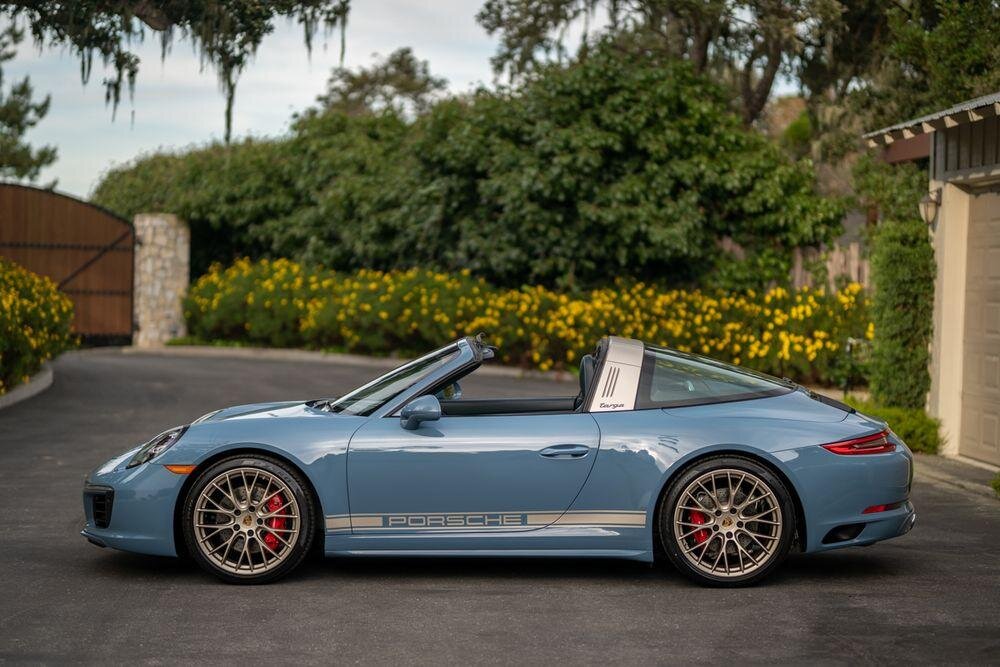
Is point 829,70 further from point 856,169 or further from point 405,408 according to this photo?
point 405,408

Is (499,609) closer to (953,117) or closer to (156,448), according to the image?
(156,448)

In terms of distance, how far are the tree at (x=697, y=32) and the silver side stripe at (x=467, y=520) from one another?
16839 millimetres

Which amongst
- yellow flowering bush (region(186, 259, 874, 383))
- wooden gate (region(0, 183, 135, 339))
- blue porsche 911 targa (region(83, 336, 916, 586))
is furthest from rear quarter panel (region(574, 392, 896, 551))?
wooden gate (region(0, 183, 135, 339))

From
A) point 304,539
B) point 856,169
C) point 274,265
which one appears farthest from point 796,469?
point 274,265

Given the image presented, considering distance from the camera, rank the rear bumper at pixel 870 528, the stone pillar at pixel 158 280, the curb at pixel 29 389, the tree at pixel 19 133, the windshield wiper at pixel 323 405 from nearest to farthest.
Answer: the rear bumper at pixel 870 528 < the windshield wiper at pixel 323 405 < the curb at pixel 29 389 < the stone pillar at pixel 158 280 < the tree at pixel 19 133

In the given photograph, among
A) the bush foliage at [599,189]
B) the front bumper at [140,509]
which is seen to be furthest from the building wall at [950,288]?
the bush foliage at [599,189]

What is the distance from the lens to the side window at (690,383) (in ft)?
23.5

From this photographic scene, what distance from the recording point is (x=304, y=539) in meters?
6.91

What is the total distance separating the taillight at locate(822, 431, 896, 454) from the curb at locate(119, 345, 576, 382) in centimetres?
1407

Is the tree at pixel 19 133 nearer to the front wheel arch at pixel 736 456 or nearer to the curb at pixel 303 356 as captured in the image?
the curb at pixel 303 356

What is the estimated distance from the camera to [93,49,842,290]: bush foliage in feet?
73.2

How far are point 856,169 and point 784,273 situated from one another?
758 cm

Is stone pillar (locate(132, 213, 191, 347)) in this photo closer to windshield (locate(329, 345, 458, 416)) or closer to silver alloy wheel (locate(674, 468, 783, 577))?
windshield (locate(329, 345, 458, 416))

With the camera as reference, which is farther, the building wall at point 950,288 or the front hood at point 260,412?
the building wall at point 950,288
